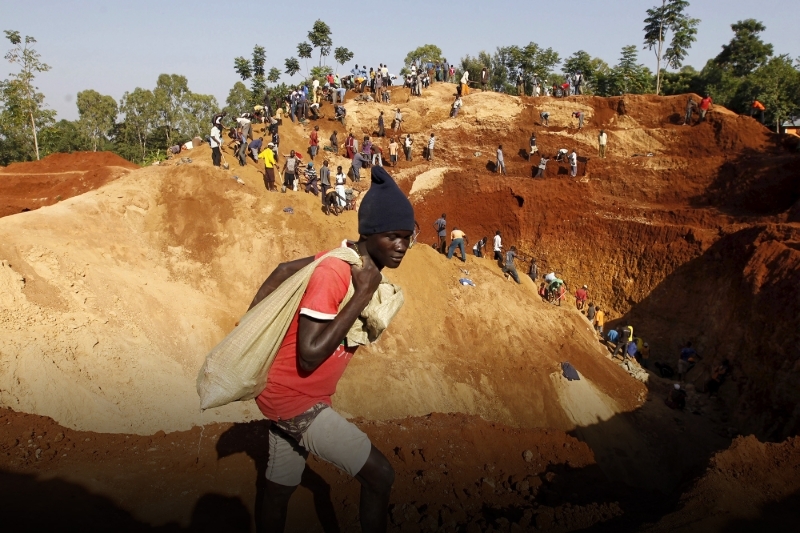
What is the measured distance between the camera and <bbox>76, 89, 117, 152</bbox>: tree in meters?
38.6

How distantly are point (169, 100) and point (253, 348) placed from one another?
148 ft

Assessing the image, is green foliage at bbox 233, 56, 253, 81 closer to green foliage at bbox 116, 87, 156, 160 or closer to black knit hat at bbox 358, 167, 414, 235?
green foliage at bbox 116, 87, 156, 160

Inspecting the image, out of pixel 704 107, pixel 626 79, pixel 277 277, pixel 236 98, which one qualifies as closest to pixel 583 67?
pixel 626 79

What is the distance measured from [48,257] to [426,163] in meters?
16.0

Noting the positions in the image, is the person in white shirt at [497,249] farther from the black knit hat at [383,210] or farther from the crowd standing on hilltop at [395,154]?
the black knit hat at [383,210]

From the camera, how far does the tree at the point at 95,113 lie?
38594 millimetres

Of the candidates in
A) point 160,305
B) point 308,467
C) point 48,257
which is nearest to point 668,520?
point 308,467

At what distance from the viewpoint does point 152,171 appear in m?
12.5

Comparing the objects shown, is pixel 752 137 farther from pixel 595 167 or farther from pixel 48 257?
pixel 48 257

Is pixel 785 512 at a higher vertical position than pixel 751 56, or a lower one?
lower

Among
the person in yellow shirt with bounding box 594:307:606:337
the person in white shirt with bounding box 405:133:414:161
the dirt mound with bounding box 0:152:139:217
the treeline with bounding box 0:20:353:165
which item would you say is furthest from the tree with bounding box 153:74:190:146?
the person in yellow shirt with bounding box 594:307:606:337

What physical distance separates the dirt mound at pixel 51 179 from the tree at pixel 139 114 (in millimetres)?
14607

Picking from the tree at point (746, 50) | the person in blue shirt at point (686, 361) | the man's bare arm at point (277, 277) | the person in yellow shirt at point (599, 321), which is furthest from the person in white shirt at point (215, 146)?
the tree at point (746, 50)

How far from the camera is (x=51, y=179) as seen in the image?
23.2 metres
